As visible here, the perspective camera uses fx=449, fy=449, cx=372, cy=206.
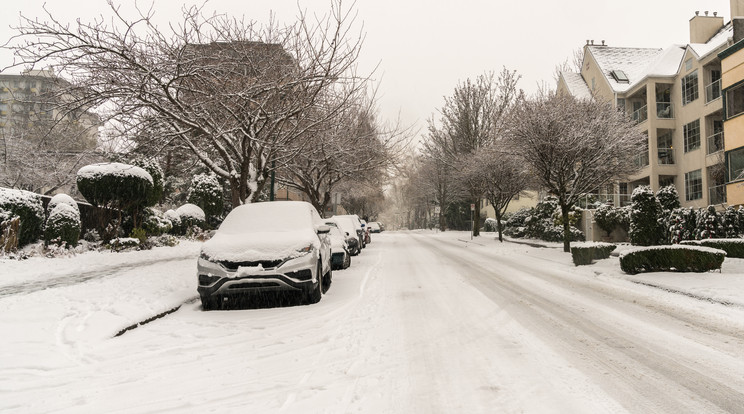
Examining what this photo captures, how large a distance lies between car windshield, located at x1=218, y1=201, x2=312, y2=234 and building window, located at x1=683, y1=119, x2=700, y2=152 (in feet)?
92.2

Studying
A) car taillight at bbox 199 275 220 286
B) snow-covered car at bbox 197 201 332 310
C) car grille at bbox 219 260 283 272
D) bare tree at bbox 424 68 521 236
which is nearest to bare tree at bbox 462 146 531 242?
bare tree at bbox 424 68 521 236

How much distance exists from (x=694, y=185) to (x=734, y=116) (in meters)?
7.94

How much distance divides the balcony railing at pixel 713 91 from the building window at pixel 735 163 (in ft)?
19.1

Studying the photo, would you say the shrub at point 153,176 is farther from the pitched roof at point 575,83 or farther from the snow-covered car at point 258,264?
the pitched roof at point 575,83

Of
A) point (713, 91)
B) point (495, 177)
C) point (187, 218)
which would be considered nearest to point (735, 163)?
point (713, 91)

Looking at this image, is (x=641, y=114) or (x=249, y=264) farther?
(x=641, y=114)

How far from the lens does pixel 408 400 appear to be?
3.51 meters

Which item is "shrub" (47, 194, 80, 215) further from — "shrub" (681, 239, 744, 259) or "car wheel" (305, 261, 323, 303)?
"shrub" (681, 239, 744, 259)

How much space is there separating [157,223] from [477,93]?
2719cm

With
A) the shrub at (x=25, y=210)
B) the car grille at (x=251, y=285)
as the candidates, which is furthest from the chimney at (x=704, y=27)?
the shrub at (x=25, y=210)

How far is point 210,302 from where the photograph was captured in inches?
291

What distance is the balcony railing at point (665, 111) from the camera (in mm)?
29941

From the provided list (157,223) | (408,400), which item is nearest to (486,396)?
(408,400)

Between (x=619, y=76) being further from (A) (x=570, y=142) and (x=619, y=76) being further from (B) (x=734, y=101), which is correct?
(A) (x=570, y=142)
